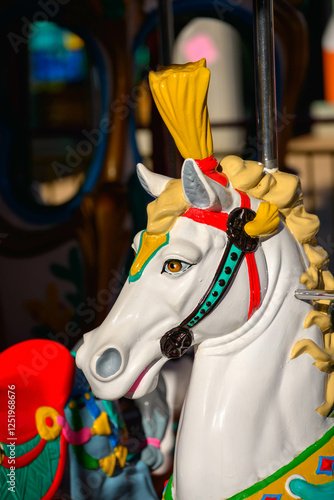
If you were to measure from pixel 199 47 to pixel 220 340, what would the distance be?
6.11ft

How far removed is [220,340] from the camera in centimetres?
106

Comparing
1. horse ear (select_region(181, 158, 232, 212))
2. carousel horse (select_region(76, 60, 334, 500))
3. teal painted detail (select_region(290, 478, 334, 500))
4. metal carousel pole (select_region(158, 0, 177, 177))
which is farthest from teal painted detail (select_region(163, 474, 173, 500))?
metal carousel pole (select_region(158, 0, 177, 177))

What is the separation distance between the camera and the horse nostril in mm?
→ 1020

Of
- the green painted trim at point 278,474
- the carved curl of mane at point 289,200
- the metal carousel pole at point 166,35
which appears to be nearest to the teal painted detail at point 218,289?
the carved curl of mane at point 289,200

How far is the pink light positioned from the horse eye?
1.82m

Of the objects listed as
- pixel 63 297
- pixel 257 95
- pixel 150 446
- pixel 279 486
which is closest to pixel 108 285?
pixel 63 297

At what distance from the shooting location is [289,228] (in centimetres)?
108

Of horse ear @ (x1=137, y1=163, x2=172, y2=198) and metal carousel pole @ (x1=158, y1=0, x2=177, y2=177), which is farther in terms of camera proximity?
metal carousel pole @ (x1=158, y1=0, x2=177, y2=177)

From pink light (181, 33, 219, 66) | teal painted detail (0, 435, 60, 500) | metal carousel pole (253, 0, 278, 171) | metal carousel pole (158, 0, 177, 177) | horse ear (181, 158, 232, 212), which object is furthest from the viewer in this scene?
pink light (181, 33, 219, 66)

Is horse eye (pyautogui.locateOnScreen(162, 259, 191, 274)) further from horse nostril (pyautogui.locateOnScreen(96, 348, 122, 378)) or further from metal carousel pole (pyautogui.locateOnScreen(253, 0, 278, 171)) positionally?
metal carousel pole (pyautogui.locateOnScreen(253, 0, 278, 171))

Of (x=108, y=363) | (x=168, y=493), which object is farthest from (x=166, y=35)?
(x=168, y=493)

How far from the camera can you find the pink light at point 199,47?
265cm

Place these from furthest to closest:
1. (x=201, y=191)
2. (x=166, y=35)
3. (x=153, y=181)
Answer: (x=166, y=35)
(x=153, y=181)
(x=201, y=191)

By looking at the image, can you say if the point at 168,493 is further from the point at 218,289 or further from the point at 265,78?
the point at 265,78
